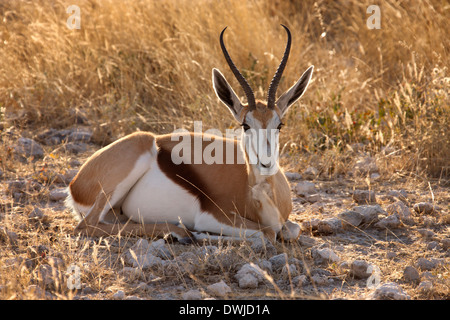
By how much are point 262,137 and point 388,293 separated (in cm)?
152

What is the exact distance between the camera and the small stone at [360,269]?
4059mm

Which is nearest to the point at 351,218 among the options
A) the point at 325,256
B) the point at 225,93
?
the point at 325,256

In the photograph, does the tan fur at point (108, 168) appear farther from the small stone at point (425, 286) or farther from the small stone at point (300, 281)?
the small stone at point (425, 286)

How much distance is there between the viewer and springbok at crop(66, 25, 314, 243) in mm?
4816

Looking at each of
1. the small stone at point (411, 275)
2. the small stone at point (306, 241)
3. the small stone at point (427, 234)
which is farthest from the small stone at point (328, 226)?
the small stone at point (411, 275)

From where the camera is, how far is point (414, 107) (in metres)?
6.73

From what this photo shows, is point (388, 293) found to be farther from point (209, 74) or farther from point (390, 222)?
point (209, 74)

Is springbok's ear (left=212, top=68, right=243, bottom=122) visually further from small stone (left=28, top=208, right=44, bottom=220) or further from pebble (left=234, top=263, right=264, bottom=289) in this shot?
small stone (left=28, top=208, right=44, bottom=220)

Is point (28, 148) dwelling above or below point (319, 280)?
above

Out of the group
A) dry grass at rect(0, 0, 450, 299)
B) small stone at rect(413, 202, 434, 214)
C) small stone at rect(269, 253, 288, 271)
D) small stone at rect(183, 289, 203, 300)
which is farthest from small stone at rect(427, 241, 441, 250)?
small stone at rect(183, 289, 203, 300)

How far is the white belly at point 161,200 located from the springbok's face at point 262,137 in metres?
0.73

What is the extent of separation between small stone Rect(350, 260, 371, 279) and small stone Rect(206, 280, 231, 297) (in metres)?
0.90

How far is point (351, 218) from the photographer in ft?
16.8

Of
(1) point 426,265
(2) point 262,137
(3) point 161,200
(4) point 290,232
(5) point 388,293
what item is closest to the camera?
(5) point 388,293
